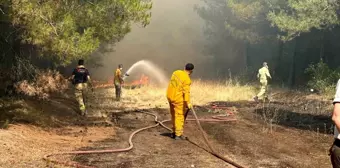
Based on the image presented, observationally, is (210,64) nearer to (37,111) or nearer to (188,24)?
(188,24)

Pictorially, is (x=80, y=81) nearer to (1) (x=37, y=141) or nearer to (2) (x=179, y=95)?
(1) (x=37, y=141)

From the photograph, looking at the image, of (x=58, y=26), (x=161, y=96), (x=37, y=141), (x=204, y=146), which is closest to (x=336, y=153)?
(x=204, y=146)

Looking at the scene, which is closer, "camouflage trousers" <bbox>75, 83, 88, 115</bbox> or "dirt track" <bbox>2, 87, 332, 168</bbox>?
"dirt track" <bbox>2, 87, 332, 168</bbox>

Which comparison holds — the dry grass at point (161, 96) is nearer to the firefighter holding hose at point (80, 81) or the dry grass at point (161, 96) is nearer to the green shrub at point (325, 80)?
the firefighter holding hose at point (80, 81)

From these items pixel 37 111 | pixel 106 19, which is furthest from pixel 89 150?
pixel 106 19

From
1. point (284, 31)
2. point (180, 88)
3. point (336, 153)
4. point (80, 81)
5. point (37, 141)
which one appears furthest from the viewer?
point (284, 31)

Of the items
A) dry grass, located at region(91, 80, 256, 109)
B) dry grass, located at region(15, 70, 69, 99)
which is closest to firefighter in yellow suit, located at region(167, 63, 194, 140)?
dry grass, located at region(15, 70, 69, 99)

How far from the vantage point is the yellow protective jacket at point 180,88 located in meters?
7.86

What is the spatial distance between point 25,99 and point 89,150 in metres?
5.68

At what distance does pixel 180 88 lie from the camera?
7.90m

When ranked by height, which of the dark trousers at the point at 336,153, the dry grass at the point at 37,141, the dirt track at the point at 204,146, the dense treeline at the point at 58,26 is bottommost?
the dirt track at the point at 204,146

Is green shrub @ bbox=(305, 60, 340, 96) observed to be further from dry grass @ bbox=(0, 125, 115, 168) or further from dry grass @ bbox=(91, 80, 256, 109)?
dry grass @ bbox=(0, 125, 115, 168)

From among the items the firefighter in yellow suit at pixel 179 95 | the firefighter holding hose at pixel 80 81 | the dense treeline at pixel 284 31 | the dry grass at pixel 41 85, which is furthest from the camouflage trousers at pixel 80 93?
the dense treeline at pixel 284 31

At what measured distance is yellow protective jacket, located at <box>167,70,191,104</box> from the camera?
7863 mm
